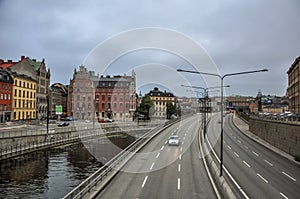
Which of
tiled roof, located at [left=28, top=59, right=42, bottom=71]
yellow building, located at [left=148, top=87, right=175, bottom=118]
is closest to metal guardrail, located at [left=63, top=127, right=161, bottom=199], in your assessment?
tiled roof, located at [left=28, top=59, right=42, bottom=71]

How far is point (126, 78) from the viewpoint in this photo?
111 m

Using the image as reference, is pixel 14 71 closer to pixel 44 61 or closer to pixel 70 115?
pixel 44 61

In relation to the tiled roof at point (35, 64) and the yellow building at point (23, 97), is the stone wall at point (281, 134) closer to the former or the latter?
the yellow building at point (23, 97)

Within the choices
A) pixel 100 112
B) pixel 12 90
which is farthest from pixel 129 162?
pixel 100 112

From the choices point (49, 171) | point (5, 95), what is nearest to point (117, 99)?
point (5, 95)

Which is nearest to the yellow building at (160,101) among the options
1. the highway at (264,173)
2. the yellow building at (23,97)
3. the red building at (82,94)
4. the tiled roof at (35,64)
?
the red building at (82,94)

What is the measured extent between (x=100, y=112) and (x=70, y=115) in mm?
12362

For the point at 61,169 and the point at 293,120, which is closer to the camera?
the point at 61,169

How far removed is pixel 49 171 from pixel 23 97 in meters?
60.5

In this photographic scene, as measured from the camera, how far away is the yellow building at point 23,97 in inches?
3199

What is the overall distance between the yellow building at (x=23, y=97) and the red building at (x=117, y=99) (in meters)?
23.3

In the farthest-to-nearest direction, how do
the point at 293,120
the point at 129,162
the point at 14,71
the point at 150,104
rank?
the point at 150,104
the point at 14,71
the point at 293,120
the point at 129,162

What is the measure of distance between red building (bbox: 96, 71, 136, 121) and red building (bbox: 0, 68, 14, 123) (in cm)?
3378

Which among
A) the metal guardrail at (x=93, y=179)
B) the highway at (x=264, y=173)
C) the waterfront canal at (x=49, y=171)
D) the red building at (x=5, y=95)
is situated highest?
the red building at (x=5, y=95)
